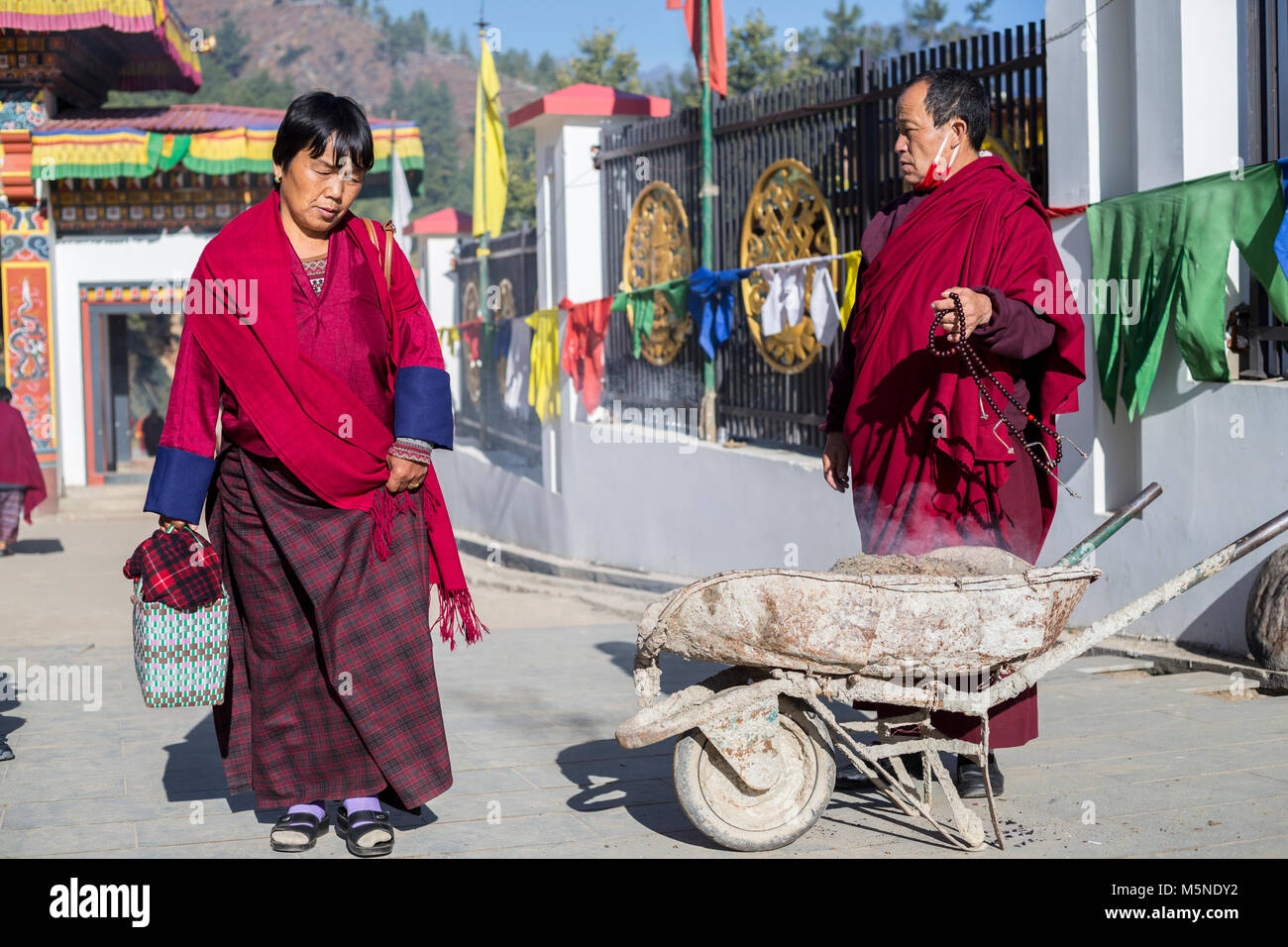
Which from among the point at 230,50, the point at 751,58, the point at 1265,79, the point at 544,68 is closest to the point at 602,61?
the point at 751,58

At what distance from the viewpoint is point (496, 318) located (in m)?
15.5

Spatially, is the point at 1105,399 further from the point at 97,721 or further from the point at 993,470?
the point at 97,721

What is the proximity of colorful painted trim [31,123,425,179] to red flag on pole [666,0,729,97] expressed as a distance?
6.69 m

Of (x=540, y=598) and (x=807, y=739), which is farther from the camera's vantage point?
(x=540, y=598)

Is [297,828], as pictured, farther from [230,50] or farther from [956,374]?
[230,50]

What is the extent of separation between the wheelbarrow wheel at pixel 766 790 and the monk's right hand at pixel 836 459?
96 centimetres

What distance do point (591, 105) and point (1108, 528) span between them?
8.05m

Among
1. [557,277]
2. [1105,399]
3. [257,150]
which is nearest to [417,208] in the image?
[257,150]

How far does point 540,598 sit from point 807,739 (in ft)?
21.3

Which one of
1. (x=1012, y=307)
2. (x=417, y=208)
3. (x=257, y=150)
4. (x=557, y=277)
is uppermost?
(x=417, y=208)

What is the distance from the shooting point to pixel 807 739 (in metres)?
3.37

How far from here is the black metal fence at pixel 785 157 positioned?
6.91 metres

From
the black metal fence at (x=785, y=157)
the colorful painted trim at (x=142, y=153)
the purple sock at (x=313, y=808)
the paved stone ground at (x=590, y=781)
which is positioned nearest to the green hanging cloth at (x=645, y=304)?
the black metal fence at (x=785, y=157)

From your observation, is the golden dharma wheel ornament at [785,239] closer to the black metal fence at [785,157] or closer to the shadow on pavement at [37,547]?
the black metal fence at [785,157]
